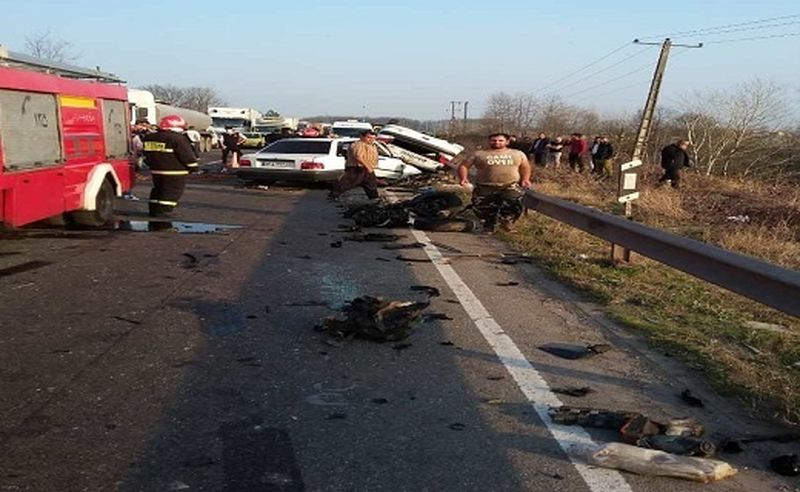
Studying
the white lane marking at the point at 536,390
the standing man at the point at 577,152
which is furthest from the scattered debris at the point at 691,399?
the standing man at the point at 577,152

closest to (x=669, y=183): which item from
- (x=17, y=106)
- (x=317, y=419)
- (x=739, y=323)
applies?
(x=739, y=323)

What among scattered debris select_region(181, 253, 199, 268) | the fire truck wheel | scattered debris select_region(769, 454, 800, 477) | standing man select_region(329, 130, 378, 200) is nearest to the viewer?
scattered debris select_region(769, 454, 800, 477)

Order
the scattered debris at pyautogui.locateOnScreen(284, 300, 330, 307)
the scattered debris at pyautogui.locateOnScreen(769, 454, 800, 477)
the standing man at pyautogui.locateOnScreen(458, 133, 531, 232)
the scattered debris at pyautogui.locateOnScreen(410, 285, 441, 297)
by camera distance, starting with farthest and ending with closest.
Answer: the standing man at pyautogui.locateOnScreen(458, 133, 531, 232)
the scattered debris at pyautogui.locateOnScreen(410, 285, 441, 297)
the scattered debris at pyautogui.locateOnScreen(284, 300, 330, 307)
the scattered debris at pyautogui.locateOnScreen(769, 454, 800, 477)

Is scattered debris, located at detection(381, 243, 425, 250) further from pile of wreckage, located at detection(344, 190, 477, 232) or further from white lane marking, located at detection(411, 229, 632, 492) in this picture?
white lane marking, located at detection(411, 229, 632, 492)

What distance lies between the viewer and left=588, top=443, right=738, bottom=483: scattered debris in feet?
11.2

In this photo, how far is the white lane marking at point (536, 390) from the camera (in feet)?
11.3

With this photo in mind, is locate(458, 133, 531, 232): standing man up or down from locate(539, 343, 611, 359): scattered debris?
up

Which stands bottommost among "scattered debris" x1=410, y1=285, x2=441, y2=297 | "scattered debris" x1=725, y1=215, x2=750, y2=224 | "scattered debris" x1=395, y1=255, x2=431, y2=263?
"scattered debris" x1=725, y1=215, x2=750, y2=224

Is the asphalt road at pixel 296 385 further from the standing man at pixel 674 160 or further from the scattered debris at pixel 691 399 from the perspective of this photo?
the standing man at pixel 674 160

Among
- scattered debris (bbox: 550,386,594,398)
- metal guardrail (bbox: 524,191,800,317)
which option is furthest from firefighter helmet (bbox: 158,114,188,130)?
scattered debris (bbox: 550,386,594,398)

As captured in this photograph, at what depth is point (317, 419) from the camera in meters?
4.04

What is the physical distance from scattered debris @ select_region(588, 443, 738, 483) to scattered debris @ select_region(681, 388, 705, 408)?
0.90 metres

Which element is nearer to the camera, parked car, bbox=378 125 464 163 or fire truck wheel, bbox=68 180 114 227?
fire truck wheel, bbox=68 180 114 227

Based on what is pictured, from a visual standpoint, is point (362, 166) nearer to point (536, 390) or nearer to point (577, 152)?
point (536, 390)
